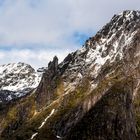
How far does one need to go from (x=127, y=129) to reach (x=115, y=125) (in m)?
5.81

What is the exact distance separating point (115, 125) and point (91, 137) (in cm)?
1019

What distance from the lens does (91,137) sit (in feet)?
653

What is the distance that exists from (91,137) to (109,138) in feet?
31.8

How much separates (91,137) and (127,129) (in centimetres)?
1447

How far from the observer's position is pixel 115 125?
198125 millimetres

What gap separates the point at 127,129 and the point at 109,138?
7832 millimetres

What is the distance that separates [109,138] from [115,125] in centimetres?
804

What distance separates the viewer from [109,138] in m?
192

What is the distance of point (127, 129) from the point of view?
637 feet
